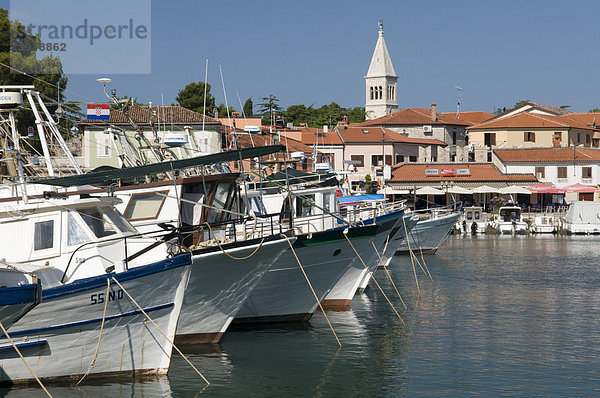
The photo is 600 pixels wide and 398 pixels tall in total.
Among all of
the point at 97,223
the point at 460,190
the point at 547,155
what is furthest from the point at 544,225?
the point at 97,223

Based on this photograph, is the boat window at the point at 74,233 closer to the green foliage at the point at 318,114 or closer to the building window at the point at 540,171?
the building window at the point at 540,171

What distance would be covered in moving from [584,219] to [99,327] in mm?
54533

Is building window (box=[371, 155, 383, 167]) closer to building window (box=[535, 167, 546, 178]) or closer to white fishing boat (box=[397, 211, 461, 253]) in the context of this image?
building window (box=[535, 167, 546, 178])

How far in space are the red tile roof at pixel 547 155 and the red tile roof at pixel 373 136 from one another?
11.7 m

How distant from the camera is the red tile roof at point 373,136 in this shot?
281 ft

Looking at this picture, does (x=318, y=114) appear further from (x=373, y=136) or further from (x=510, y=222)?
(x=510, y=222)

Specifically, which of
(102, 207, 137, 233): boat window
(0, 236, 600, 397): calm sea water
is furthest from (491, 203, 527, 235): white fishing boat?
(102, 207, 137, 233): boat window

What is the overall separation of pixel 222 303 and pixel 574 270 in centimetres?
2403

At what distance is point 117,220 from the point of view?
18844 mm

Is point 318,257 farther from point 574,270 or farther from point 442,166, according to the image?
point 442,166

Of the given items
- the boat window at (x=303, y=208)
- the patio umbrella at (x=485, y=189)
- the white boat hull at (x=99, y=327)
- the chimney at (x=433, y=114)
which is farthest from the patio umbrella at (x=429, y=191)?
the white boat hull at (x=99, y=327)

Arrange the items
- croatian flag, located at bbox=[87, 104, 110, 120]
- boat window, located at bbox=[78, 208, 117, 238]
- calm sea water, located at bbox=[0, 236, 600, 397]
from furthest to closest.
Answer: croatian flag, located at bbox=[87, 104, 110, 120]
boat window, located at bbox=[78, 208, 117, 238]
calm sea water, located at bbox=[0, 236, 600, 397]

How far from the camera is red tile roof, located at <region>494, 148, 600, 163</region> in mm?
78312

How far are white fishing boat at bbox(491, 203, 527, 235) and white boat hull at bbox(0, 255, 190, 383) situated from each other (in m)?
50.7
